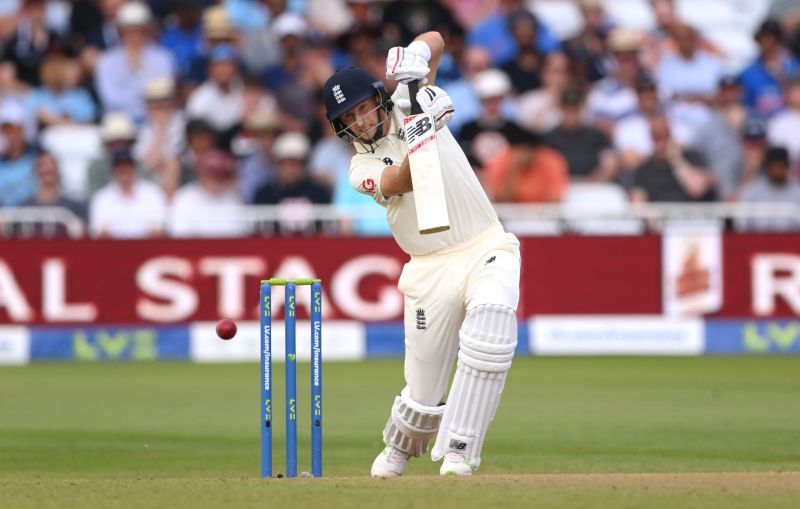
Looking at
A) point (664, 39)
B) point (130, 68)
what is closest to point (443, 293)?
point (130, 68)

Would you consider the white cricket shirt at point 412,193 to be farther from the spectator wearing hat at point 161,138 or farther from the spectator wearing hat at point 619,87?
the spectator wearing hat at point 619,87

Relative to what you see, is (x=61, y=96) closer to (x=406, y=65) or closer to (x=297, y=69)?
(x=297, y=69)

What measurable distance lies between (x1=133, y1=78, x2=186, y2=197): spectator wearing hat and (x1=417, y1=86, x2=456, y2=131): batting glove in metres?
7.98

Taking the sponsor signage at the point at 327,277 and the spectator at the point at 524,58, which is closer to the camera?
the sponsor signage at the point at 327,277

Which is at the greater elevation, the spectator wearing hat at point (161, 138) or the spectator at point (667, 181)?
the spectator wearing hat at point (161, 138)

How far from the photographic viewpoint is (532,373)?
12102mm

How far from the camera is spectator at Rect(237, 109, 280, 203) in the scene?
13906 millimetres

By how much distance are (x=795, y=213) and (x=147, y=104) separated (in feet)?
19.2

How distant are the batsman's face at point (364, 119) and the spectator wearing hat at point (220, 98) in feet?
26.8

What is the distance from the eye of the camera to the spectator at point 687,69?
15.3 meters

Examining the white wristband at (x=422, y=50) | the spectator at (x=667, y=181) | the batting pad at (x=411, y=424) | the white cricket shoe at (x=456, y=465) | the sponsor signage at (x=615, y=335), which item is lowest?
the sponsor signage at (x=615, y=335)

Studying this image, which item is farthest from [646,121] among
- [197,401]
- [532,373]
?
[197,401]

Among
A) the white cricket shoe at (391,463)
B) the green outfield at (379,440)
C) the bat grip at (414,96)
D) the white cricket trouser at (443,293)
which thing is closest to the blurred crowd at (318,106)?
the green outfield at (379,440)

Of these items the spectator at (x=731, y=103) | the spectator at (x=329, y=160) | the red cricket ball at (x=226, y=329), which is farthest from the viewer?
the spectator at (x=731, y=103)
